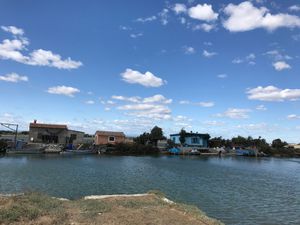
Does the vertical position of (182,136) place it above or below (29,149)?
above

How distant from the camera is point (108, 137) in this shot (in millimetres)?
101438

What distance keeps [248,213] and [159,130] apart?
92.7m

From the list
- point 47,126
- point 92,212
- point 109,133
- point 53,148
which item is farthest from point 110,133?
point 92,212

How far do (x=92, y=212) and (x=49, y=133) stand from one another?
270 ft

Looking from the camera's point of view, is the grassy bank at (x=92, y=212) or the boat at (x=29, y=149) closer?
the grassy bank at (x=92, y=212)

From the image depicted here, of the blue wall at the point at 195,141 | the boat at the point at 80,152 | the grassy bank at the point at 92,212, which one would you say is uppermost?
the blue wall at the point at 195,141

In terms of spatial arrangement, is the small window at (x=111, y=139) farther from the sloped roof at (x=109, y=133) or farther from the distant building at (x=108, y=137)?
the sloped roof at (x=109, y=133)

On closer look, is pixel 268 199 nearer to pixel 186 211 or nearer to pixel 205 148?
pixel 186 211

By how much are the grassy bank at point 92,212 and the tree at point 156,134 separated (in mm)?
95968

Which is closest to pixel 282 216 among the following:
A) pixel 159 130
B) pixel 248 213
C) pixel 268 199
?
pixel 248 213

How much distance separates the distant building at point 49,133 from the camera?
88562 millimetres

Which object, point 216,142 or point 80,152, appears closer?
point 80,152

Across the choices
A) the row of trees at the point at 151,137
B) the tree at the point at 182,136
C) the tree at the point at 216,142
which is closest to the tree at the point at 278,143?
the tree at the point at 216,142

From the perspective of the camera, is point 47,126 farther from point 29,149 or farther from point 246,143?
point 246,143
